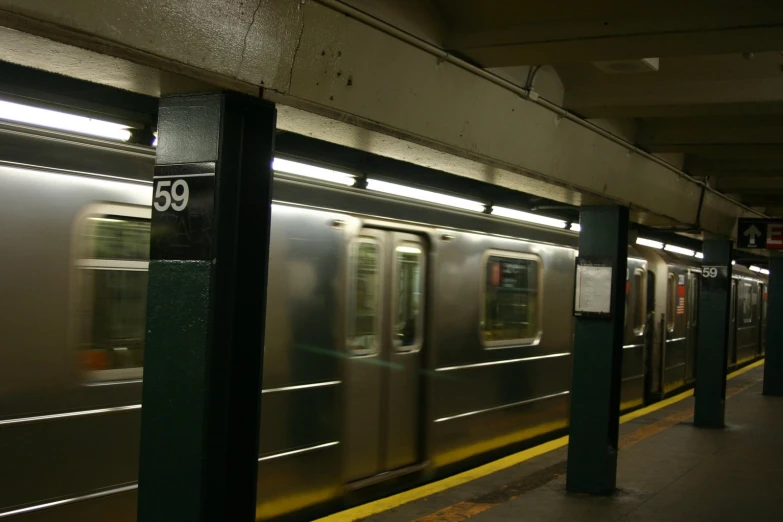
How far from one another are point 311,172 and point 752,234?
635 cm

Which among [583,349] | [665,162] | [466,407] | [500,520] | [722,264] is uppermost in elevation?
[665,162]

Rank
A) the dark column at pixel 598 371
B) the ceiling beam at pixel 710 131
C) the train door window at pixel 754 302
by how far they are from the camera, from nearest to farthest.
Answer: the ceiling beam at pixel 710 131 < the dark column at pixel 598 371 < the train door window at pixel 754 302

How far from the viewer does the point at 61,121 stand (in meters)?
3.95

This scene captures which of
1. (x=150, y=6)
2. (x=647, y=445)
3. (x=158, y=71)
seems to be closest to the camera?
(x=150, y=6)

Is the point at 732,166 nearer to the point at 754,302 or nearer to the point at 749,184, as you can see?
the point at 749,184

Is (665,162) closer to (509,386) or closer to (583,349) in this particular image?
(583,349)

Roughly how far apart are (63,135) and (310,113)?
4.40 ft

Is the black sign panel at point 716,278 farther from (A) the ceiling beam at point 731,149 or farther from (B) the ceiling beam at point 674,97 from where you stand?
(B) the ceiling beam at point 674,97

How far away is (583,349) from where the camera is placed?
6.48 metres

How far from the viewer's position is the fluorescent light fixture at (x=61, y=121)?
3.74 m

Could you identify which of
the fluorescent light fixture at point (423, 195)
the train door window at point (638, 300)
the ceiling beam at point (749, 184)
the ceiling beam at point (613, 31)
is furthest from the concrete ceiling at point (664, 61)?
the train door window at point (638, 300)

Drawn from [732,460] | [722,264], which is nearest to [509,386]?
[732,460]

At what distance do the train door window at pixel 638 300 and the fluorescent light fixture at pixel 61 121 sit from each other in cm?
864

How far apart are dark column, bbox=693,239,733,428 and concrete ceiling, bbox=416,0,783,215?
A: 218cm
